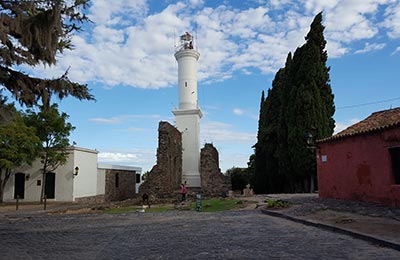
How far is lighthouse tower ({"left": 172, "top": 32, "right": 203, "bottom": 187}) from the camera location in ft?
96.8

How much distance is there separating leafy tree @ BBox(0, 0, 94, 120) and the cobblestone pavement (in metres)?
2.94

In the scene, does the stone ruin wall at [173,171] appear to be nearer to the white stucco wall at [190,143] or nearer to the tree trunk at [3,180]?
the white stucco wall at [190,143]

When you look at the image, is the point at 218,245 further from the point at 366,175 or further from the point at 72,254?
the point at 366,175

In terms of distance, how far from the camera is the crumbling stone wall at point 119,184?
95.7 feet

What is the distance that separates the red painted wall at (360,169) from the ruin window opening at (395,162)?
0.09 metres

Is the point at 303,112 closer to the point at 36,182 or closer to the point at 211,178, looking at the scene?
the point at 211,178

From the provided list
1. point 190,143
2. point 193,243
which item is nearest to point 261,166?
point 190,143

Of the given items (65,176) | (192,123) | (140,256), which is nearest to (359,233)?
(140,256)

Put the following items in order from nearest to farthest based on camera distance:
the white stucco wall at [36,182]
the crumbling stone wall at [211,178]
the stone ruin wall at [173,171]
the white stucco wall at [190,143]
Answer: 1. the white stucco wall at [36,182]
2. the stone ruin wall at [173,171]
3. the crumbling stone wall at [211,178]
4. the white stucco wall at [190,143]

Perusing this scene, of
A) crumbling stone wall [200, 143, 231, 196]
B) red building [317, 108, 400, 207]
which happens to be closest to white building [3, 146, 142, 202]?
crumbling stone wall [200, 143, 231, 196]

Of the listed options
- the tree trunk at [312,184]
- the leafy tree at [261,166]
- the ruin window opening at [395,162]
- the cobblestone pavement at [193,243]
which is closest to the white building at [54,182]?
the leafy tree at [261,166]

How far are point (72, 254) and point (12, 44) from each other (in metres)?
3.97

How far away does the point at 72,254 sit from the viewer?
6.49 meters

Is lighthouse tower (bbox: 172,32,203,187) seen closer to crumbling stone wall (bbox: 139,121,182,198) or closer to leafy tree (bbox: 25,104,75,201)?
crumbling stone wall (bbox: 139,121,182,198)
